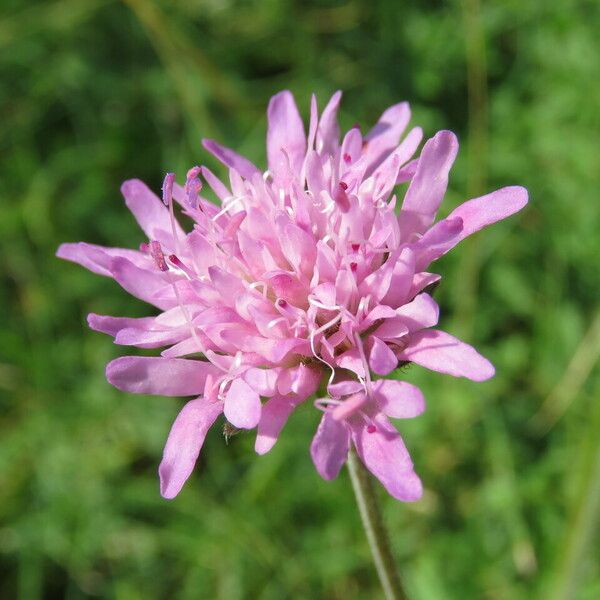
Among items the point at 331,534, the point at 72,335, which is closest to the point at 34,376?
the point at 72,335

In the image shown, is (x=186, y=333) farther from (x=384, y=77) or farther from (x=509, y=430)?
(x=384, y=77)

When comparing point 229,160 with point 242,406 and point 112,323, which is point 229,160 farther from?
point 242,406

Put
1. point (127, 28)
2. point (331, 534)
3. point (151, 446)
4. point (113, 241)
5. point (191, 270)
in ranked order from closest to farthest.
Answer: point (191, 270), point (331, 534), point (151, 446), point (113, 241), point (127, 28)

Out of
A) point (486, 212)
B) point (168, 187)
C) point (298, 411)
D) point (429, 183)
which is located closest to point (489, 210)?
point (486, 212)

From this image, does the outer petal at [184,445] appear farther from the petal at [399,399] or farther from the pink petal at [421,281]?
the pink petal at [421,281]

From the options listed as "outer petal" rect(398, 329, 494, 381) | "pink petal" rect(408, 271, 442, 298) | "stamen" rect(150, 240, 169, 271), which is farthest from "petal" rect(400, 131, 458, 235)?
"stamen" rect(150, 240, 169, 271)

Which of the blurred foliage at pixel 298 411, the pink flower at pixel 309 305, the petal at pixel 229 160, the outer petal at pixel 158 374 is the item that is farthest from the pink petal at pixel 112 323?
the blurred foliage at pixel 298 411

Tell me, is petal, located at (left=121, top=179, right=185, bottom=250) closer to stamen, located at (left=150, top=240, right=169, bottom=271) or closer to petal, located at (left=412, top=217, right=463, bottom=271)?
stamen, located at (left=150, top=240, right=169, bottom=271)
